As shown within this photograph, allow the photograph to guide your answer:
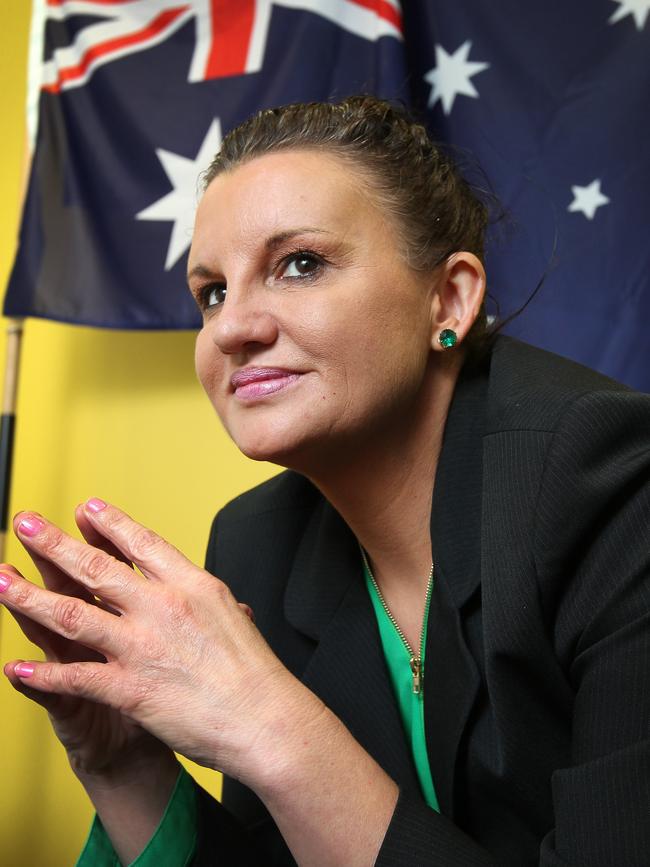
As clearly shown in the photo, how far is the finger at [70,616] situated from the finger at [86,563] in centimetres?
2

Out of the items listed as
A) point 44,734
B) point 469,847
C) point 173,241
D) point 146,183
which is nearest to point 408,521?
point 469,847

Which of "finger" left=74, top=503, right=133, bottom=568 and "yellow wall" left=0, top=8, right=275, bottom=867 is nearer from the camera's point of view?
"finger" left=74, top=503, right=133, bottom=568

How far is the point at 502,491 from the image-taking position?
2.59 ft

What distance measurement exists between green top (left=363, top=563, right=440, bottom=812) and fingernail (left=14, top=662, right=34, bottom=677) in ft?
1.26

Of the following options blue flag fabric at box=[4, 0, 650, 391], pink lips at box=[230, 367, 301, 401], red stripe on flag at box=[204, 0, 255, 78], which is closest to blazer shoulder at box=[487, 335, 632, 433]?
pink lips at box=[230, 367, 301, 401]

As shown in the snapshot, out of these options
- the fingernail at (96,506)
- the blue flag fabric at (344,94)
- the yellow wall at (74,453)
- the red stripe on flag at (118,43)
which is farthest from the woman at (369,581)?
the red stripe on flag at (118,43)

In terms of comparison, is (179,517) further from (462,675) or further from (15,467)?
(462,675)

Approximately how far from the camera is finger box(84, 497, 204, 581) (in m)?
0.72

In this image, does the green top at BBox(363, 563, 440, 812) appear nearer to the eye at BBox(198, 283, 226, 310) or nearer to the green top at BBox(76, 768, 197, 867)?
the green top at BBox(76, 768, 197, 867)

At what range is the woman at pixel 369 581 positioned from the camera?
697 mm

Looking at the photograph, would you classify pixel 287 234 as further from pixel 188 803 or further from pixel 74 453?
pixel 74 453

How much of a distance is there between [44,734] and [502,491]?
4.76 ft

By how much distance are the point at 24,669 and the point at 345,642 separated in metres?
0.36

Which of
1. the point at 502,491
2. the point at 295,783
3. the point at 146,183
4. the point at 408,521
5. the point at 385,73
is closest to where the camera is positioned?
the point at 295,783
